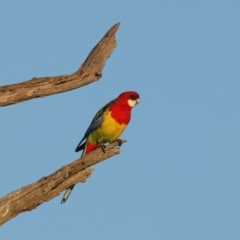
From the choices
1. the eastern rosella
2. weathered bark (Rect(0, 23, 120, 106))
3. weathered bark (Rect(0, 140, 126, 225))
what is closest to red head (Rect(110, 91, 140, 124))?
the eastern rosella

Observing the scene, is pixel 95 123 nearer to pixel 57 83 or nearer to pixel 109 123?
pixel 109 123

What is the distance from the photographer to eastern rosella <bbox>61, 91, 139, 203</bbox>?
11898 millimetres

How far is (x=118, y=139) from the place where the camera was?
458 inches

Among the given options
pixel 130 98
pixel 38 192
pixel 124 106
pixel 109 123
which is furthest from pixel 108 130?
pixel 38 192

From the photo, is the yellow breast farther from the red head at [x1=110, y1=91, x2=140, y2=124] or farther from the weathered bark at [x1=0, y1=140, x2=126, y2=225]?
the weathered bark at [x1=0, y1=140, x2=126, y2=225]

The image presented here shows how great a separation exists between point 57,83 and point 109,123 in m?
3.35

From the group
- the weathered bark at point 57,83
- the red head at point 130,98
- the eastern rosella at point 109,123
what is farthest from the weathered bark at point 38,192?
the red head at point 130,98

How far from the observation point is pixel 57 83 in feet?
28.4

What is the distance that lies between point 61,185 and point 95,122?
3.59m

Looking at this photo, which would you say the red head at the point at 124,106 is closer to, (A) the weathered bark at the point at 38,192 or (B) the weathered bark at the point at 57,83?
(B) the weathered bark at the point at 57,83

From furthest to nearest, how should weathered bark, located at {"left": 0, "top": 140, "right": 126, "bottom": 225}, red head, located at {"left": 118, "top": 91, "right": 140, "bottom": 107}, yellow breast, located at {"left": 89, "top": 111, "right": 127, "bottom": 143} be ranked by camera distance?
red head, located at {"left": 118, "top": 91, "right": 140, "bottom": 107}
yellow breast, located at {"left": 89, "top": 111, "right": 127, "bottom": 143}
weathered bark, located at {"left": 0, "top": 140, "right": 126, "bottom": 225}

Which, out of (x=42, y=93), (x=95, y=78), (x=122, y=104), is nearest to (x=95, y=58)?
(x=95, y=78)

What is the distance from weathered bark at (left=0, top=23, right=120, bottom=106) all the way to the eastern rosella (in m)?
2.96

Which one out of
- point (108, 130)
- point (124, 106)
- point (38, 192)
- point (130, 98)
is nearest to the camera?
point (38, 192)
